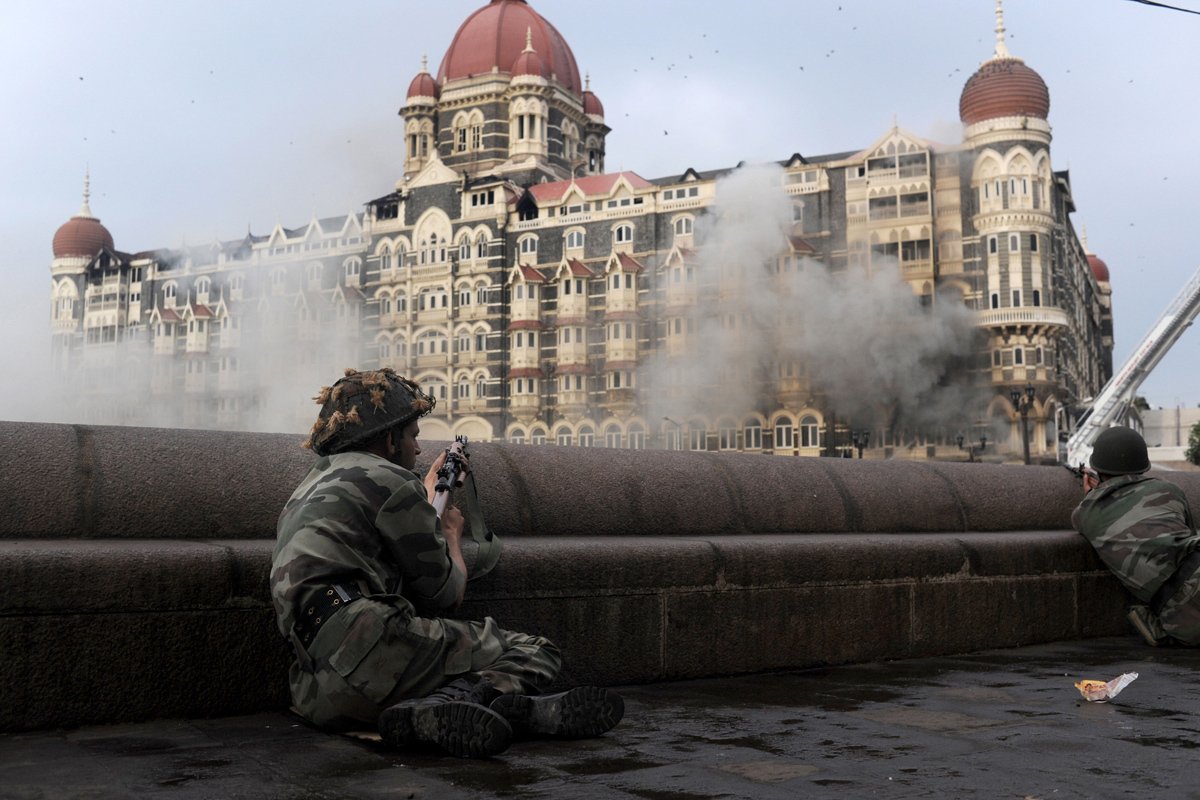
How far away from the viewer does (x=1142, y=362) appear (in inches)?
1436

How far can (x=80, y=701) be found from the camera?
2936 millimetres

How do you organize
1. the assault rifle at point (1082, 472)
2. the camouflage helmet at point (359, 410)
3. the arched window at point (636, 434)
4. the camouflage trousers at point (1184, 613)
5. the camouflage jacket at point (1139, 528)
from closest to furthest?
the camouflage helmet at point (359, 410)
the camouflage trousers at point (1184, 613)
the camouflage jacket at point (1139, 528)
the assault rifle at point (1082, 472)
the arched window at point (636, 434)

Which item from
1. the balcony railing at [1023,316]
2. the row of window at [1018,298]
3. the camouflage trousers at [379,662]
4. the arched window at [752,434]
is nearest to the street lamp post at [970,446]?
the balcony railing at [1023,316]

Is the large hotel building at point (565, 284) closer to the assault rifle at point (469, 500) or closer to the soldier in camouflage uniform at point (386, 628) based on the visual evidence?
the assault rifle at point (469, 500)

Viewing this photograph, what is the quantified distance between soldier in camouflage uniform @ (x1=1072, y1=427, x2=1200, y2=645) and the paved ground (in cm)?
144

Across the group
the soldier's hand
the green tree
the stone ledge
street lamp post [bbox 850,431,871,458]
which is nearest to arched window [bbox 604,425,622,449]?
street lamp post [bbox 850,431,871,458]

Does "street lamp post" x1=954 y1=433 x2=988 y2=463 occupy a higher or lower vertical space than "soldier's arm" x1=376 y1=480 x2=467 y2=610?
higher

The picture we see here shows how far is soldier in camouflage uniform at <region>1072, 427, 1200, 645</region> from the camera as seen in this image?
5023 mm

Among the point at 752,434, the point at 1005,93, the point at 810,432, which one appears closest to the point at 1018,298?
the point at 1005,93

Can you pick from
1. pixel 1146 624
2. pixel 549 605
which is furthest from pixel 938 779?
pixel 1146 624

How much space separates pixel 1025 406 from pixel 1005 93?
36.8 ft

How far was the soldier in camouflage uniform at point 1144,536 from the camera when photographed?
5023 millimetres

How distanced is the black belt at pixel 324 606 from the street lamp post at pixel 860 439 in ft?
115

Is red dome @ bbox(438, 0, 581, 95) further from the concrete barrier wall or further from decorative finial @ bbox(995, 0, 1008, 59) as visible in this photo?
the concrete barrier wall
